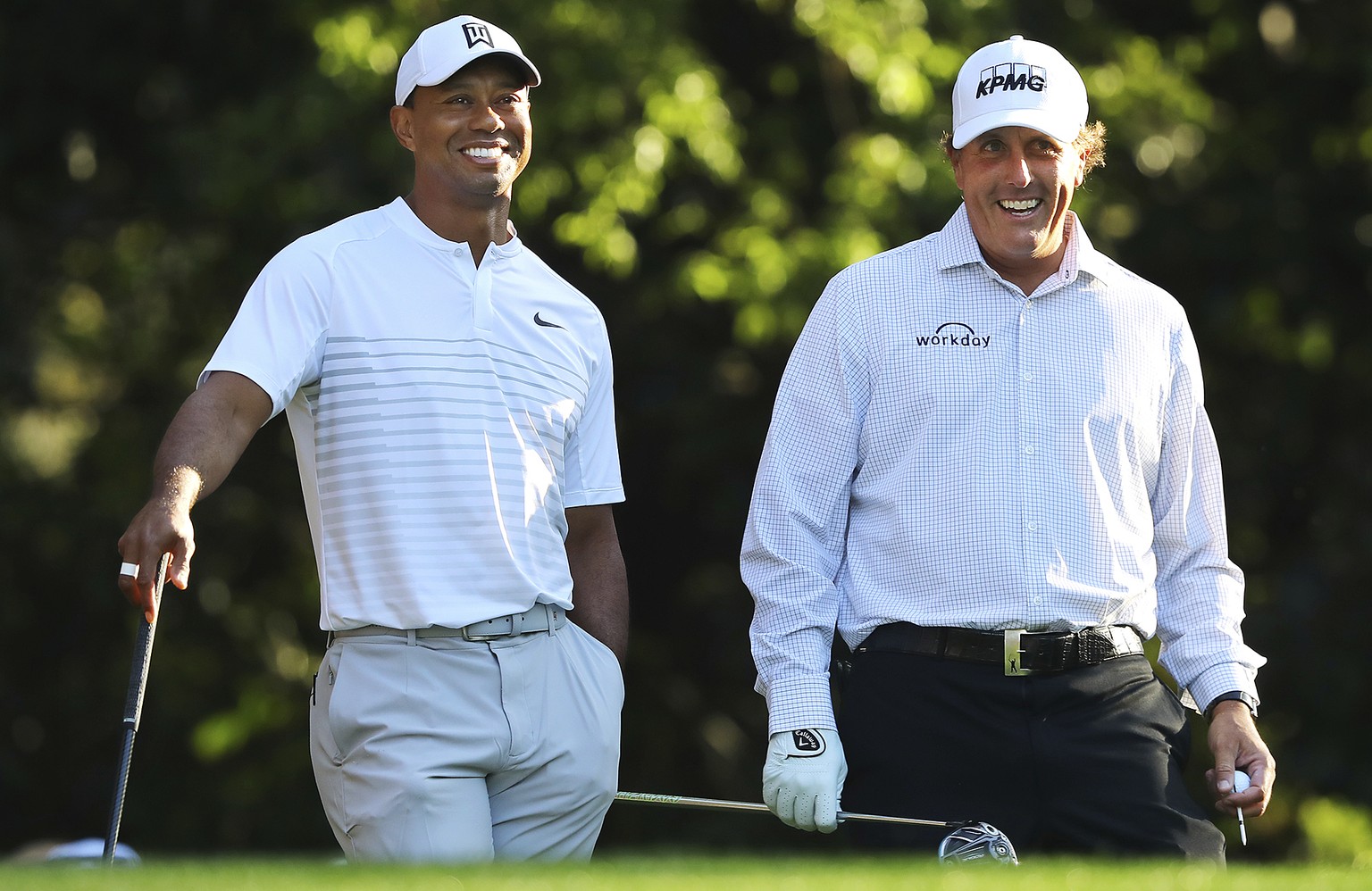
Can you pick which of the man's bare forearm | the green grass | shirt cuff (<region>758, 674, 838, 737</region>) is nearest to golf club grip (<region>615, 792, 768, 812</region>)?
shirt cuff (<region>758, 674, 838, 737</region>)

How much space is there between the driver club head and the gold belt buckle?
0.97ft

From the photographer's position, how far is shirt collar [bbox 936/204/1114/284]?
400cm

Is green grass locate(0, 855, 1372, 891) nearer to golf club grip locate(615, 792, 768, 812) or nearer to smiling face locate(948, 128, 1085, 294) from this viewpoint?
golf club grip locate(615, 792, 768, 812)

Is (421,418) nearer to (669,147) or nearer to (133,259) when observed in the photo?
(669,147)

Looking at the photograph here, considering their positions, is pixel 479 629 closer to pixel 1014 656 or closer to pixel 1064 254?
pixel 1014 656

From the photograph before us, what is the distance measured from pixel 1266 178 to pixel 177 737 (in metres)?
5.88

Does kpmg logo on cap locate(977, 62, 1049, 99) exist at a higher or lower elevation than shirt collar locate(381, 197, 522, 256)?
higher

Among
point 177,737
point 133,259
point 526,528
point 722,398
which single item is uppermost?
point 133,259

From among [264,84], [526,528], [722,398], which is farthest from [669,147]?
[526,528]

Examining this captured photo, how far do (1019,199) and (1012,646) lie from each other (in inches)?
35.9

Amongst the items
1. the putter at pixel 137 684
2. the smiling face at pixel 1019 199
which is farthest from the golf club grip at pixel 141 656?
the smiling face at pixel 1019 199

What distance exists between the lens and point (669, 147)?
7.55 metres

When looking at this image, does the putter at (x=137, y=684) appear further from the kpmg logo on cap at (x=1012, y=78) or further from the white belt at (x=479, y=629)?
the kpmg logo on cap at (x=1012, y=78)

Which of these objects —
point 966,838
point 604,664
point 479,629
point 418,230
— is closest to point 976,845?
point 966,838
